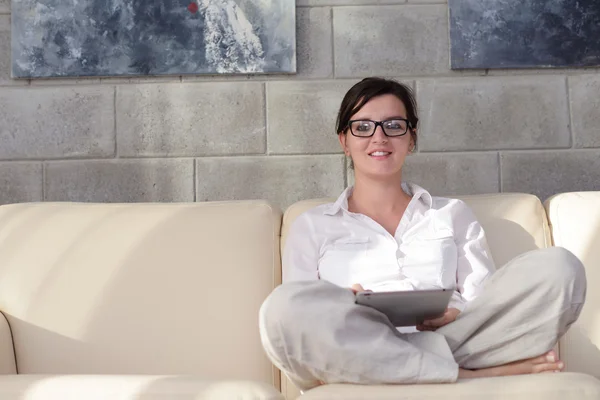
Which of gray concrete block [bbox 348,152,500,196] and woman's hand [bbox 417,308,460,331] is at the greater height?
gray concrete block [bbox 348,152,500,196]

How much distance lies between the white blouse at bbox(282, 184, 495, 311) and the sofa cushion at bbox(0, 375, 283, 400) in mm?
549

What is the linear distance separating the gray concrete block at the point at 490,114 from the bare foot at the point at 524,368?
3.84 feet

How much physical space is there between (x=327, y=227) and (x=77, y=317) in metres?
0.74

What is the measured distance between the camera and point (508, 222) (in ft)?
7.30

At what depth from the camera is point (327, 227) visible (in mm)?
2152

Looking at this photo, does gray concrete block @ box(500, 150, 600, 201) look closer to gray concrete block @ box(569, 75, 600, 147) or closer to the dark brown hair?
gray concrete block @ box(569, 75, 600, 147)

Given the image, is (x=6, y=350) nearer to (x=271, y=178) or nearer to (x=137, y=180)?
(x=137, y=180)

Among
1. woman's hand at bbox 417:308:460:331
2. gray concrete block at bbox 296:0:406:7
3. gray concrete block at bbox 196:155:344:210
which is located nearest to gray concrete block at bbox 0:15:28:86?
gray concrete block at bbox 196:155:344:210

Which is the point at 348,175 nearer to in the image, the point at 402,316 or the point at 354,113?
the point at 354,113

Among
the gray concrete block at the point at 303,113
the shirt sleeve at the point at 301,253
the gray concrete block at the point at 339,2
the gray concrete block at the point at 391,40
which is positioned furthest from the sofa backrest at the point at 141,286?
the gray concrete block at the point at 339,2

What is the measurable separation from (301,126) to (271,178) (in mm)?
213

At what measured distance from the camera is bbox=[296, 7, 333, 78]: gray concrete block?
2674 mm

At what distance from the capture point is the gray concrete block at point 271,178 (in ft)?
8.73

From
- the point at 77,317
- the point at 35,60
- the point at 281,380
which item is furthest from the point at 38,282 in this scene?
the point at 35,60
